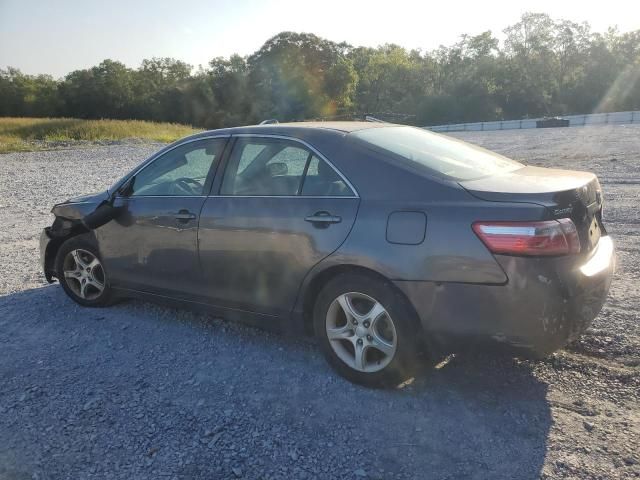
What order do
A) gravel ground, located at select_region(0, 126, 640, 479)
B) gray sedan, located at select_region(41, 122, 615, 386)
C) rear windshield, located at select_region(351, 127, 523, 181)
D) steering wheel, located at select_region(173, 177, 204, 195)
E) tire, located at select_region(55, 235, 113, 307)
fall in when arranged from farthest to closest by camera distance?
tire, located at select_region(55, 235, 113, 307)
steering wheel, located at select_region(173, 177, 204, 195)
rear windshield, located at select_region(351, 127, 523, 181)
gray sedan, located at select_region(41, 122, 615, 386)
gravel ground, located at select_region(0, 126, 640, 479)

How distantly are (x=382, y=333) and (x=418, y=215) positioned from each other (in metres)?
0.79

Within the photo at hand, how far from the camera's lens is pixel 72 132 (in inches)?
1256

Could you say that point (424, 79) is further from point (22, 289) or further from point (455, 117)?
point (22, 289)

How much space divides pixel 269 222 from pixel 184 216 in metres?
0.84

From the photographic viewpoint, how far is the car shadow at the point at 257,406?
9.29 feet

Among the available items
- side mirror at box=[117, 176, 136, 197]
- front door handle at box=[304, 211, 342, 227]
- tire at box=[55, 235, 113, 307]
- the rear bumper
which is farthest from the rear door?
tire at box=[55, 235, 113, 307]

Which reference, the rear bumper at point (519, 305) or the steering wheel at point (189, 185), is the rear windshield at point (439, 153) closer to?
the rear bumper at point (519, 305)

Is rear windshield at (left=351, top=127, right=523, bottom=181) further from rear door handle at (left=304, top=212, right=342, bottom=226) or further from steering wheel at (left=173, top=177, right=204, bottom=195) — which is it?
steering wheel at (left=173, top=177, right=204, bottom=195)

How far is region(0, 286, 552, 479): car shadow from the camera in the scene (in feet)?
9.29

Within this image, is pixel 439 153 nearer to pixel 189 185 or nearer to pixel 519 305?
pixel 519 305

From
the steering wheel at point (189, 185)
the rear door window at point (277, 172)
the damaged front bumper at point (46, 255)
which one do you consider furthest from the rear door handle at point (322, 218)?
the damaged front bumper at point (46, 255)

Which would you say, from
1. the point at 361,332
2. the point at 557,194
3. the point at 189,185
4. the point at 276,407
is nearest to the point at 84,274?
the point at 189,185

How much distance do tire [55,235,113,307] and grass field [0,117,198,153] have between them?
24609mm

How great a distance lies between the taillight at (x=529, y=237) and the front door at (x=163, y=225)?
7.11 ft
